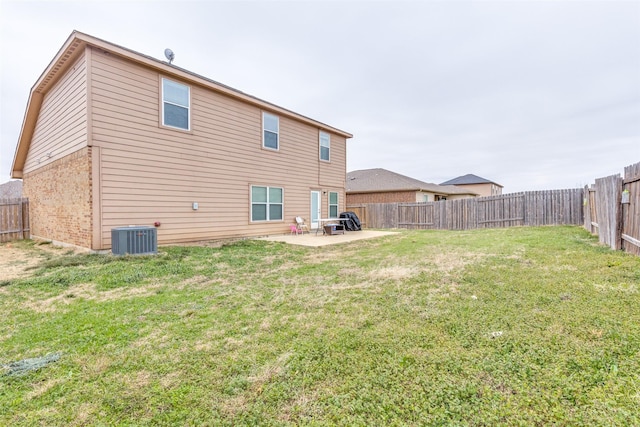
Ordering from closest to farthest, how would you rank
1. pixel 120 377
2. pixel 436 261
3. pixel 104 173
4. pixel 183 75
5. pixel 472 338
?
pixel 120 377
pixel 472 338
pixel 436 261
pixel 104 173
pixel 183 75

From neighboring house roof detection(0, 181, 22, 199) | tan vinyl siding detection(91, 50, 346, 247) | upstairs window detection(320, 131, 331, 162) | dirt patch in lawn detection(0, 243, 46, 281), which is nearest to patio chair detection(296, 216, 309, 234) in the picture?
tan vinyl siding detection(91, 50, 346, 247)

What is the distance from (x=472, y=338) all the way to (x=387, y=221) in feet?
50.0

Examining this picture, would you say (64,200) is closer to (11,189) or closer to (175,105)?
(175,105)

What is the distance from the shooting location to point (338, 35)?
11242mm

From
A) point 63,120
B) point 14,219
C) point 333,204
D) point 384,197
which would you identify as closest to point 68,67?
point 63,120

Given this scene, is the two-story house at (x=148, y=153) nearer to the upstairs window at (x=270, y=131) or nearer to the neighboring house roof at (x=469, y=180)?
the upstairs window at (x=270, y=131)

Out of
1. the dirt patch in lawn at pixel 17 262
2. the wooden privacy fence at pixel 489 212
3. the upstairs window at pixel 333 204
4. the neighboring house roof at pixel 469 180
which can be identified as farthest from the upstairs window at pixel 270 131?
the neighboring house roof at pixel 469 180

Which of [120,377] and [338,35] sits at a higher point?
[338,35]

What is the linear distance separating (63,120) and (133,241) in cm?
475

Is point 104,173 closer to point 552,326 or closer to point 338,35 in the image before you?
point 552,326

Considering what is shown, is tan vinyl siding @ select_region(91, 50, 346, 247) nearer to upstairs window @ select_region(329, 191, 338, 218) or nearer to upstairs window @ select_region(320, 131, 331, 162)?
upstairs window @ select_region(320, 131, 331, 162)

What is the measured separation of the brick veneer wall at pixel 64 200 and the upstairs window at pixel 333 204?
9481mm

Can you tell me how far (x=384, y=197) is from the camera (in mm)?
22047

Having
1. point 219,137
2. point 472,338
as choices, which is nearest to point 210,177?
point 219,137
